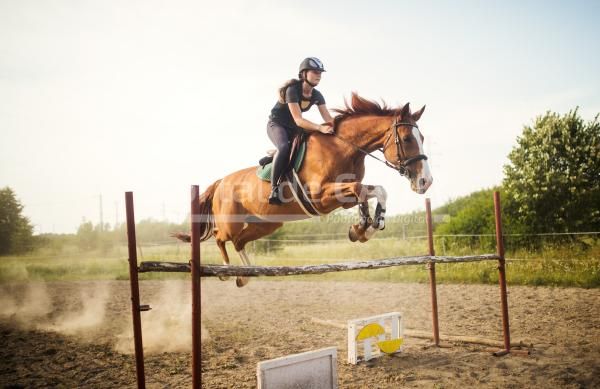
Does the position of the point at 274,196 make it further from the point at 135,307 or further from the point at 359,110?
the point at 135,307

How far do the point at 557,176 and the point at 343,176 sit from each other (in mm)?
12564

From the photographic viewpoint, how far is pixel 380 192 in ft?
11.8

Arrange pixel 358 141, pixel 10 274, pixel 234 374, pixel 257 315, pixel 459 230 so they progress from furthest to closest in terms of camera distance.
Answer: pixel 10 274, pixel 459 230, pixel 257 315, pixel 234 374, pixel 358 141

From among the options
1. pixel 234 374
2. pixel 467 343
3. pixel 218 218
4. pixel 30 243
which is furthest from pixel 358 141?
pixel 30 243

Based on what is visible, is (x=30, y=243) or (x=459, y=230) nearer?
(x=459, y=230)

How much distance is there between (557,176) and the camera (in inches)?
529

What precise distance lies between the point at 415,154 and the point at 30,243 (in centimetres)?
2227

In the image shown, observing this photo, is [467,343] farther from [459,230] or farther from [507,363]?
[459,230]

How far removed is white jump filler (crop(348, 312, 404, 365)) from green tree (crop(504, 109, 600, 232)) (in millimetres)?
10229

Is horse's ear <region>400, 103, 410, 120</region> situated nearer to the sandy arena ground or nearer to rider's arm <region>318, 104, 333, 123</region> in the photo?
rider's arm <region>318, 104, 333, 123</region>

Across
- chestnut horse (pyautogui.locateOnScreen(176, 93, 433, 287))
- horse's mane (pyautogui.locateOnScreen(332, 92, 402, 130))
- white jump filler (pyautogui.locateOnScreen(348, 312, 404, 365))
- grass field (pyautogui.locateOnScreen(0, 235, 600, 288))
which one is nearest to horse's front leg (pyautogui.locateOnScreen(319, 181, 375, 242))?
chestnut horse (pyautogui.locateOnScreen(176, 93, 433, 287))

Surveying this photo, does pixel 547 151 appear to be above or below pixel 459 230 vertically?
above

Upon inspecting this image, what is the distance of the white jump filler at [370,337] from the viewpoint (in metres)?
5.21

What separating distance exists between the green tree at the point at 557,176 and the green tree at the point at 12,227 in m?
22.0
